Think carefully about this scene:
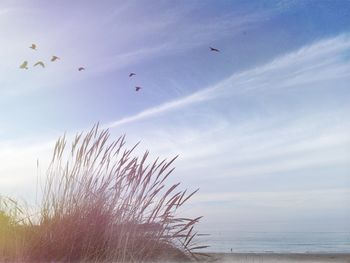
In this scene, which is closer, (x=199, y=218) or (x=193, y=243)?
(x=199, y=218)

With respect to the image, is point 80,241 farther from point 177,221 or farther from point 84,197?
point 177,221

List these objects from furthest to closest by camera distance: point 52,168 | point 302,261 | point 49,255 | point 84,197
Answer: point 302,261 → point 52,168 → point 84,197 → point 49,255

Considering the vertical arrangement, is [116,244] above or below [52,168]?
below

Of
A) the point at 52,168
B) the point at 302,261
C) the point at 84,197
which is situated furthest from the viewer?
the point at 302,261

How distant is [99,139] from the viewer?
20.9 ft

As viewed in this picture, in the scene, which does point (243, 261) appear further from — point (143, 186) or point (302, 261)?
point (143, 186)

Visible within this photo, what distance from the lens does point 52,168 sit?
263 inches

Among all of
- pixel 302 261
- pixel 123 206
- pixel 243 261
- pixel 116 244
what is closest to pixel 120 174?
A: pixel 123 206

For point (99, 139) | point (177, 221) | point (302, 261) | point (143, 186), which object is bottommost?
point (302, 261)

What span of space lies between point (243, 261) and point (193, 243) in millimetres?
1013

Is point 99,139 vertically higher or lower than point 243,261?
higher

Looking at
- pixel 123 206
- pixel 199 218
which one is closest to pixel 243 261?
pixel 199 218

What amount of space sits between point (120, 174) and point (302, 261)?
320cm

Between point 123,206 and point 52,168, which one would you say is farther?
point 52,168
